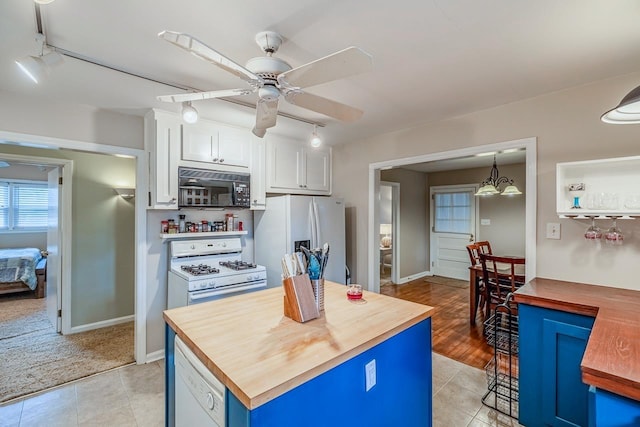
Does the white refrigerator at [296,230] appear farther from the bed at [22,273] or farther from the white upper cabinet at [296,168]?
the bed at [22,273]

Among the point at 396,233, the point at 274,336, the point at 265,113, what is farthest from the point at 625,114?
the point at 396,233

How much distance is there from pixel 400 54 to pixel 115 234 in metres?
3.86

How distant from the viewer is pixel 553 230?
2305mm

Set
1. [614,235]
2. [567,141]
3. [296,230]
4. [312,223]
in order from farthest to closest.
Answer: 1. [312,223]
2. [296,230]
3. [567,141]
4. [614,235]

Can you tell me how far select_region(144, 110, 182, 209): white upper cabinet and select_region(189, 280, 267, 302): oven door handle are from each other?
814 millimetres

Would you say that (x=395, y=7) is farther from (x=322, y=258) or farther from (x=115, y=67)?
(x=115, y=67)

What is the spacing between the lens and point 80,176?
3.52 meters

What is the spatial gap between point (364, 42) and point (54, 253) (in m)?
4.16

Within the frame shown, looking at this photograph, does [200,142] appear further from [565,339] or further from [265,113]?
[565,339]

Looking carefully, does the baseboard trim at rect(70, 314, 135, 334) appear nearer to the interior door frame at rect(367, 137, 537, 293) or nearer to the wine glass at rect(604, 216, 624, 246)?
the interior door frame at rect(367, 137, 537, 293)

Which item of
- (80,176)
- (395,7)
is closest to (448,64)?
(395,7)

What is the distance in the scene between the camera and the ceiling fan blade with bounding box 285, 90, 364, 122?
166 centimetres

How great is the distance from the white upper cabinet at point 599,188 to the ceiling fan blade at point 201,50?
2.29m

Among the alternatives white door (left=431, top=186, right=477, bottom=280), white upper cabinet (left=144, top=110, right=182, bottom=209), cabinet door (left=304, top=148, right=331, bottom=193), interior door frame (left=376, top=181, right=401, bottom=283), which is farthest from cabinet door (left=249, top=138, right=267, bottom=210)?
white door (left=431, top=186, right=477, bottom=280)
